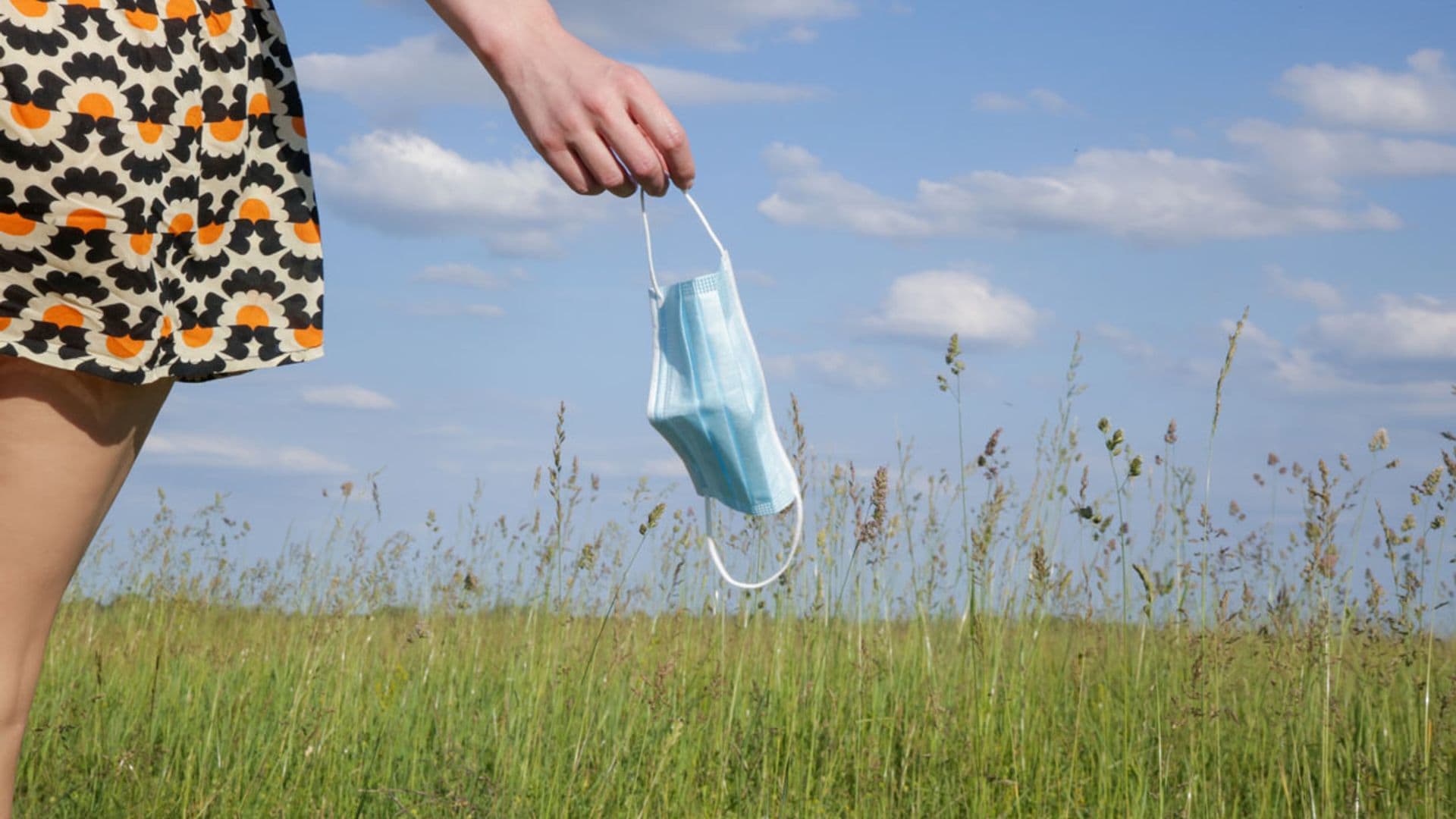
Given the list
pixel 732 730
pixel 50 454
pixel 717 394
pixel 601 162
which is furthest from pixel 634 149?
pixel 732 730

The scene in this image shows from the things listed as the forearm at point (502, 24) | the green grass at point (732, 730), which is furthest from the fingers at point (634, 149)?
the green grass at point (732, 730)

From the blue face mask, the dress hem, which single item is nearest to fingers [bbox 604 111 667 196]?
the blue face mask

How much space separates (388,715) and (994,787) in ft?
5.58

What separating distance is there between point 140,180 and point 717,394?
0.76 metres

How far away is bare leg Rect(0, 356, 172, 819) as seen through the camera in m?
1.25

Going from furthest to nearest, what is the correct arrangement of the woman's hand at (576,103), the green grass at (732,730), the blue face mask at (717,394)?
the green grass at (732,730), the blue face mask at (717,394), the woman's hand at (576,103)

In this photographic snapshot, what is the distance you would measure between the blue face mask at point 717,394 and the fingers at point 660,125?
1.25 feet

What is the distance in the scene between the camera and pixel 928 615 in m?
3.90

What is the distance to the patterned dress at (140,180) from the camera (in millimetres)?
1215

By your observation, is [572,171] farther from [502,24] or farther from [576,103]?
[502,24]

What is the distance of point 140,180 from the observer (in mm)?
1259

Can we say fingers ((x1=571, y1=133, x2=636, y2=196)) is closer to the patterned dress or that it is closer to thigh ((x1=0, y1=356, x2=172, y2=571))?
the patterned dress

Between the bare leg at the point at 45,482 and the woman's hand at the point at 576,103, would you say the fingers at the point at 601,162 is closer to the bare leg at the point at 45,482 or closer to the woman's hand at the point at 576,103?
the woman's hand at the point at 576,103

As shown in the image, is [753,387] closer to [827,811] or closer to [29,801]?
[827,811]
